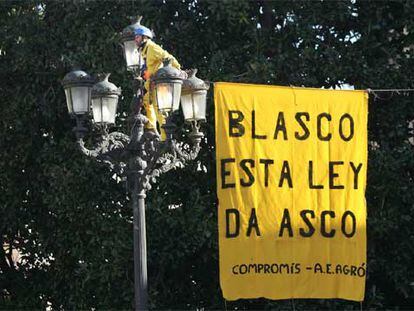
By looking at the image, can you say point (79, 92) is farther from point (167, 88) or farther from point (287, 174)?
point (287, 174)

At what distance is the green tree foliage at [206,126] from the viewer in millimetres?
13336

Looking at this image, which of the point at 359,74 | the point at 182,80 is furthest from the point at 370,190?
the point at 182,80

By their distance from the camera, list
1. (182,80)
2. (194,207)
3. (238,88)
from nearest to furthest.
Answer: (182,80) < (238,88) < (194,207)

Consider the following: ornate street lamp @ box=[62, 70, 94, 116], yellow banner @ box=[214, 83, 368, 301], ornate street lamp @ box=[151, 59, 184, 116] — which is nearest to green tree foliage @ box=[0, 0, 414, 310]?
yellow banner @ box=[214, 83, 368, 301]

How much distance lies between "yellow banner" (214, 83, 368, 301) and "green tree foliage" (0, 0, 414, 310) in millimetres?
2905

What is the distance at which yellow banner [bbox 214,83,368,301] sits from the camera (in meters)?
9.98

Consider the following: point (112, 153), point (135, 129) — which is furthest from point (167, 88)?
point (112, 153)

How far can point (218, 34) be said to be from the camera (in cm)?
1423

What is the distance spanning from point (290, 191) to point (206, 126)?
376 cm

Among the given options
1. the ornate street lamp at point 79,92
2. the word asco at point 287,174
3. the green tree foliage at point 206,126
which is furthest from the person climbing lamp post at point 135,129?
the green tree foliage at point 206,126

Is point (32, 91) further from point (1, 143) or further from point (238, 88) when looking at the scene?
point (238, 88)

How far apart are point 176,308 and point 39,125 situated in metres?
3.91

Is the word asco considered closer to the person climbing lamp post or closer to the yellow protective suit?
the person climbing lamp post

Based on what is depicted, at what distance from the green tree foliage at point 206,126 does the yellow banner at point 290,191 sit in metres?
2.90
